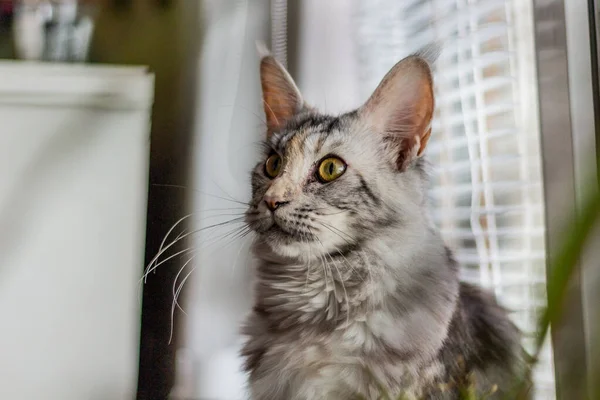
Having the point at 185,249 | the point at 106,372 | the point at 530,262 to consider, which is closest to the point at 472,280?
the point at 530,262

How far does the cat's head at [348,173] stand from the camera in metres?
0.75

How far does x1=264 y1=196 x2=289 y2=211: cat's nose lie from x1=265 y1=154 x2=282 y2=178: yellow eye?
0.10 metres

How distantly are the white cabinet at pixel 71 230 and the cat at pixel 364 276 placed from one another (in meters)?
0.19

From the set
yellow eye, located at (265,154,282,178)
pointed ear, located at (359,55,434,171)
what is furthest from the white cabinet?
pointed ear, located at (359,55,434,171)

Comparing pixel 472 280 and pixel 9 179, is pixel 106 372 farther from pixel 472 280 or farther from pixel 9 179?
pixel 472 280

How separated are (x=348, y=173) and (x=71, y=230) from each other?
0.42 metres

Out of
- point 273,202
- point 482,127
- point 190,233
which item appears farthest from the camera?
point 482,127

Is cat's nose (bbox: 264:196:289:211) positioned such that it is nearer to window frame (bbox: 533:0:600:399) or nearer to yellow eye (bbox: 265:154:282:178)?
yellow eye (bbox: 265:154:282:178)

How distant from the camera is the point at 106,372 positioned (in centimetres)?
77

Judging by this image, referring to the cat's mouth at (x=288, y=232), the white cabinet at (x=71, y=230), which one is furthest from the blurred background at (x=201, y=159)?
the cat's mouth at (x=288, y=232)

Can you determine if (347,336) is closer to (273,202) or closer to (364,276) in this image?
(364,276)

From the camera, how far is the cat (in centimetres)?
74

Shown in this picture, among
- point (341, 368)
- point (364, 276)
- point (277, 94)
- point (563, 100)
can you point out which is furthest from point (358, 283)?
point (563, 100)

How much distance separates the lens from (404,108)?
807mm
